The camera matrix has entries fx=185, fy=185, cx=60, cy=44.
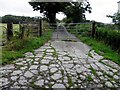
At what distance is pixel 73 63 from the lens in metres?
5.95

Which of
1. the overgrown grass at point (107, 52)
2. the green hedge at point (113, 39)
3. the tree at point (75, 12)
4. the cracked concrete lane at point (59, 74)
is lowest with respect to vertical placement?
the cracked concrete lane at point (59, 74)

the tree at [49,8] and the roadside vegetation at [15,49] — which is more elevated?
the tree at [49,8]

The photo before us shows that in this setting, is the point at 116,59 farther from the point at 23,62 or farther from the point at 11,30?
the point at 11,30

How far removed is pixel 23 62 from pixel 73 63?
1587 millimetres

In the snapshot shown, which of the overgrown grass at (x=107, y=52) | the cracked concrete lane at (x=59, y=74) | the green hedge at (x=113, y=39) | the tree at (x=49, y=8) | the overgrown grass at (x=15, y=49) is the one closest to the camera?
the cracked concrete lane at (x=59, y=74)

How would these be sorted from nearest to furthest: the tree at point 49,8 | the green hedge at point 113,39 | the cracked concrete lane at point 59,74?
the cracked concrete lane at point 59,74 → the green hedge at point 113,39 → the tree at point 49,8

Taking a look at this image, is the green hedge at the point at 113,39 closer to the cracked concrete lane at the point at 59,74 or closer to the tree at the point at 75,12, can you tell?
the cracked concrete lane at the point at 59,74

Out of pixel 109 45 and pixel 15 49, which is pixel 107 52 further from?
pixel 15 49

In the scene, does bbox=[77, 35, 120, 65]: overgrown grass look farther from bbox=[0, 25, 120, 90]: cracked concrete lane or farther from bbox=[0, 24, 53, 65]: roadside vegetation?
bbox=[0, 24, 53, 65]: roadside vegetation

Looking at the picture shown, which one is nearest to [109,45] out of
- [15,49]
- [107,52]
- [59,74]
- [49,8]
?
[107,52]

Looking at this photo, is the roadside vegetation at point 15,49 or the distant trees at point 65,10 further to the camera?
the distant trees at point 65,10

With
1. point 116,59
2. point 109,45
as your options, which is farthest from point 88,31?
point 116,59

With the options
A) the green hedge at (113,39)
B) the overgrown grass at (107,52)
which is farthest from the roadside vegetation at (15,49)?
the green hedge at (113,39)

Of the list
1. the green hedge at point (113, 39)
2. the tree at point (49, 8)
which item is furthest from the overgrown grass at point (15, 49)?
the tree at point (49, 8)
